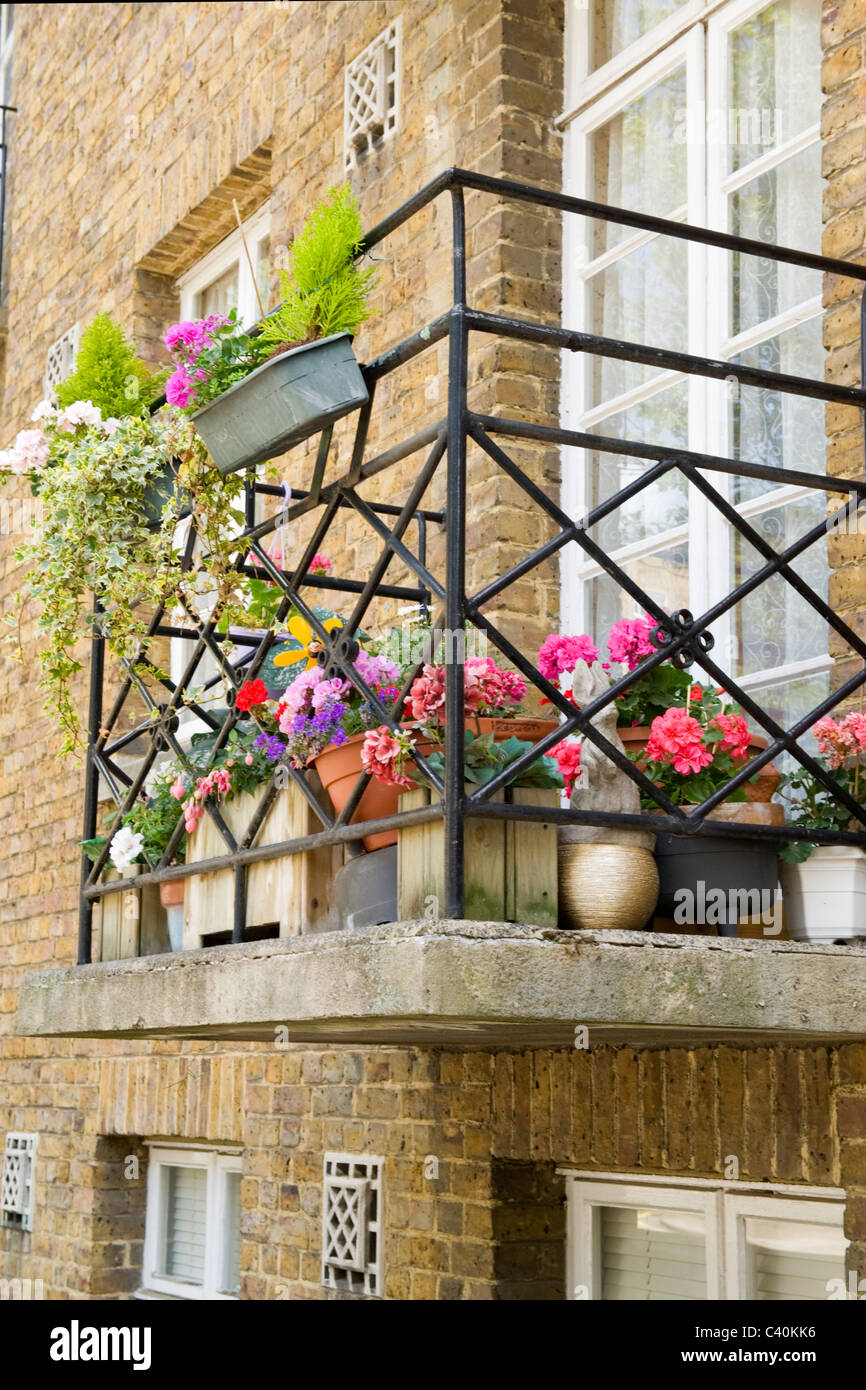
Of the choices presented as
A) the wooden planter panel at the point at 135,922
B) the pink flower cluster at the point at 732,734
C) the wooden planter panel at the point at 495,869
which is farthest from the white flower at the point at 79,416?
the pink flower cluster at the point at 732,734

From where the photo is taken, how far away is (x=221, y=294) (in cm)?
714

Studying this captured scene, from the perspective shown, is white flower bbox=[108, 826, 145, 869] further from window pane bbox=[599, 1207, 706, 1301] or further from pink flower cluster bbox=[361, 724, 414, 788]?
window pane bbox=[599, 1207, 706, 1301]

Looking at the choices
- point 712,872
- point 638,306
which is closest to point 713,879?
point 712,872

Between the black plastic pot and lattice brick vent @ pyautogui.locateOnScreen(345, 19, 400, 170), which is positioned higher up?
lattice brick vent @ pyautogui.locateOnScreen(345, 19, 400, 170)

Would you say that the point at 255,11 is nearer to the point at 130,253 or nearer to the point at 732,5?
the point at 130,253

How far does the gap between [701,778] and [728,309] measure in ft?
5.41

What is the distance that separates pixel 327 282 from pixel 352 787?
115 cm

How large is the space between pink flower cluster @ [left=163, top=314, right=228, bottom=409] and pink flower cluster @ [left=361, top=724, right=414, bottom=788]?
1.19 metres

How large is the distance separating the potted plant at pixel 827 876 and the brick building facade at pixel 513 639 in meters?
0.16

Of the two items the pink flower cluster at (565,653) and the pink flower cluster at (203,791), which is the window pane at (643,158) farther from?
the pink flower cluster at (203,791)

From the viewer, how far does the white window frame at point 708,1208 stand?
3773mm

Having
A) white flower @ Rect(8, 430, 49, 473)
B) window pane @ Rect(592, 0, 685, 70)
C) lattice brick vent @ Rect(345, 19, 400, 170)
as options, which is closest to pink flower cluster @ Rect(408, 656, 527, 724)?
white flower @ Rect(8, 430, 49, 473)

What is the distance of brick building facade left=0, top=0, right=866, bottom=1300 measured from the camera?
146 inches

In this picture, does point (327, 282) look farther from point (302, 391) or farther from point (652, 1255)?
point (652, 1255)
